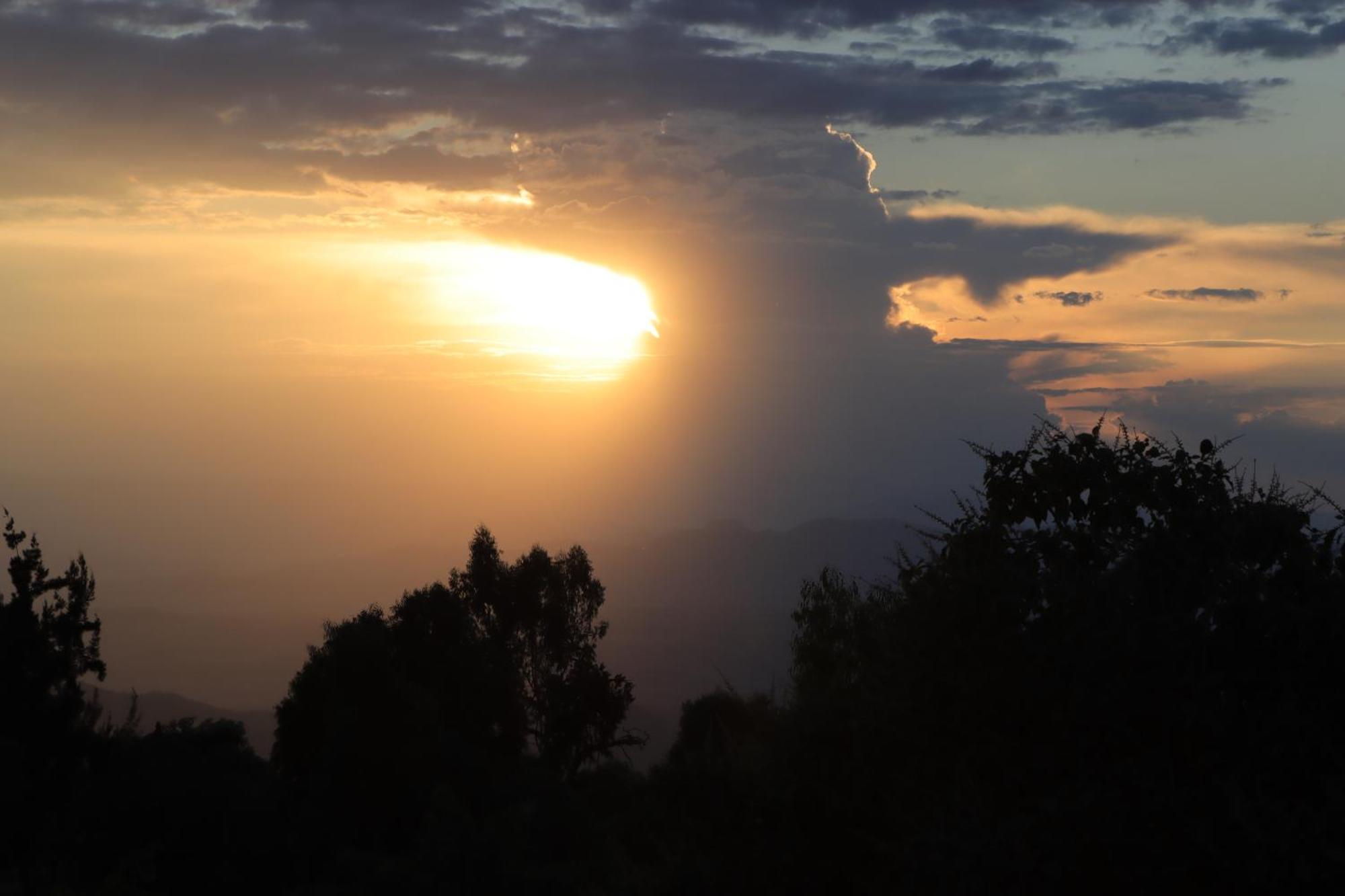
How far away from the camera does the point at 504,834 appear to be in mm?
24328

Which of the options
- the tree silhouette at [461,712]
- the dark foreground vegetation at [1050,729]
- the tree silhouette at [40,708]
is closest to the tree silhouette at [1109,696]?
the dark foreground vegetation at [1050,729]

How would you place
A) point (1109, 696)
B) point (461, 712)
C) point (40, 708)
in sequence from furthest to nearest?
point (461, 712) → point (40, 708) → point (1109, 696)

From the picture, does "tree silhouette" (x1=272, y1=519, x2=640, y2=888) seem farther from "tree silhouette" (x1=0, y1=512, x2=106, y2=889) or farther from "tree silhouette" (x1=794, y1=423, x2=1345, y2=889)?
"tree silhouette" (x1=794, y1=423, x2=1345, y2=889)

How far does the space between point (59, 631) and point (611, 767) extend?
60.0 feet

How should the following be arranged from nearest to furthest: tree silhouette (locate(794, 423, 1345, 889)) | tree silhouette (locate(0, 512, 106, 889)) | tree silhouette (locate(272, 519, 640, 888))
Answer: tree silhouette (locate(794, 423, 1345, 889)) < tree silhouette (locate(0, 512, 106, 889)) < tree silhouette (locate(272, 519, 640, 888))

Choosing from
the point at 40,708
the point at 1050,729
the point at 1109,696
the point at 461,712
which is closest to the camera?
the point at 1109,696

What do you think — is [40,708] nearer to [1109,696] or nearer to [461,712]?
[461,712]

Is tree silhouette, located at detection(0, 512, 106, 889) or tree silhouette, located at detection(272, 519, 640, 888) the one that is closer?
tree silhouette, located at detection(0, 512, 106, 889)

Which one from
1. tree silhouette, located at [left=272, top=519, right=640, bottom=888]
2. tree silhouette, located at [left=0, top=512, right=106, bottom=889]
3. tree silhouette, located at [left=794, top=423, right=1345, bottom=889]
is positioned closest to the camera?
tree silhouette, located at [left=794, top=423, right=1345, bottom=889]

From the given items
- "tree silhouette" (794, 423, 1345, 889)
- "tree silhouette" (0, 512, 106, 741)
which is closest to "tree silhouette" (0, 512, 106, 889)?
"tree silhouette" (0, 512, 106, 741)

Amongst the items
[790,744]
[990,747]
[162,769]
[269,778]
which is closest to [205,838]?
[162,769]

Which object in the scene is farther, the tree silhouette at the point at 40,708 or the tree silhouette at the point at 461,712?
the tree silhouette at the point at 461,712

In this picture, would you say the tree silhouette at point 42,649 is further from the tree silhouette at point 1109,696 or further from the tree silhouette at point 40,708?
the tree silhouette at point 1109,696

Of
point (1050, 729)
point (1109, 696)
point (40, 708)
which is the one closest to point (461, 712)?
point (40, 708)
